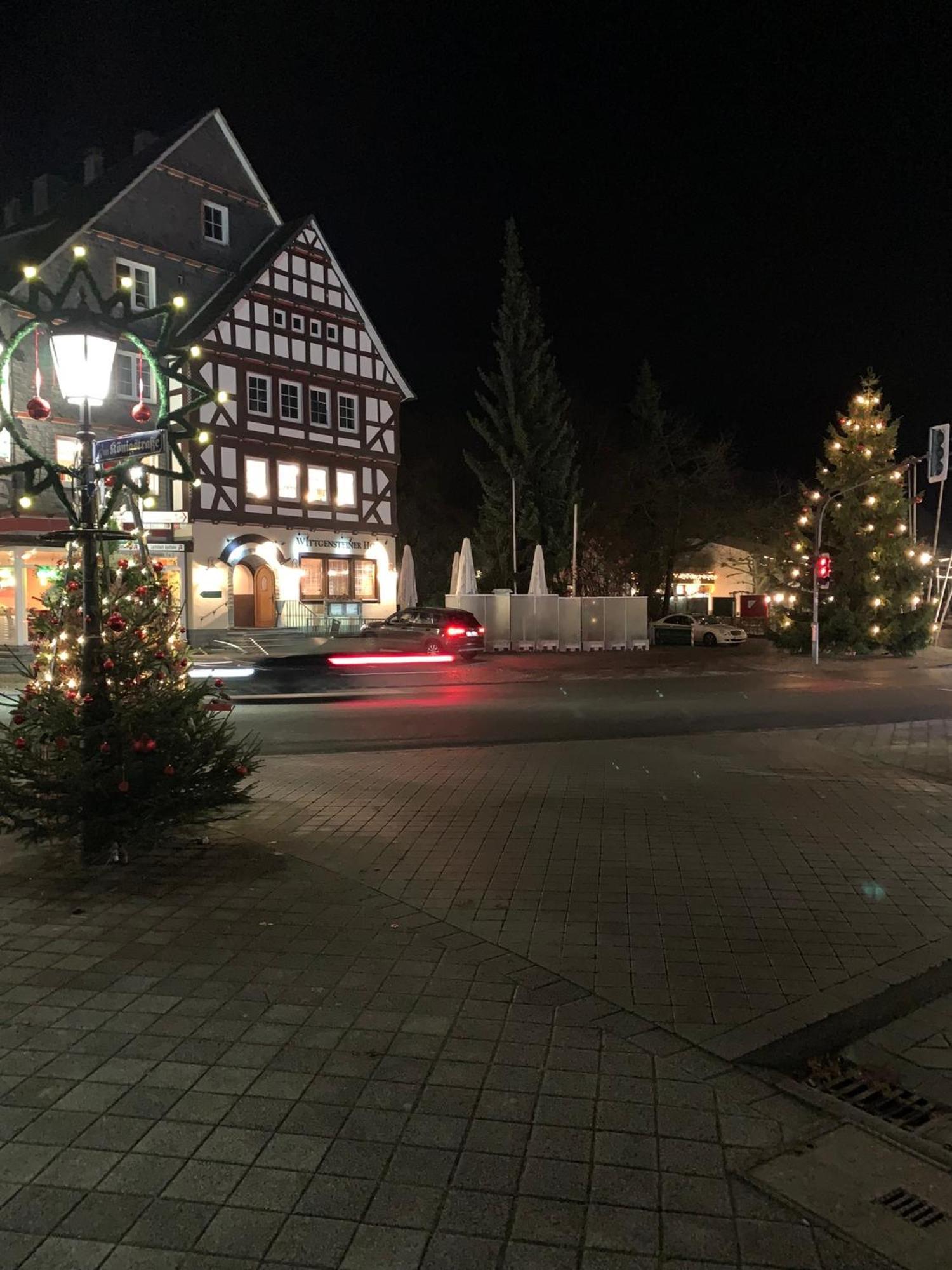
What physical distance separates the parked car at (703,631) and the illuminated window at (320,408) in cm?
1621

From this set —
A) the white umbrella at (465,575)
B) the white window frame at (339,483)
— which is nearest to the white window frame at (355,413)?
the white window frame at (339,483)

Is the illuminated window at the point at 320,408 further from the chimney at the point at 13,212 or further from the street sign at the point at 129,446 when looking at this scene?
the street sign at the point at 129,446

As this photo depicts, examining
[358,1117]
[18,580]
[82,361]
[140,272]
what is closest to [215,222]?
[140,272]

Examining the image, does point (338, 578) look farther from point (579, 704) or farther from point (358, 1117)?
point (358, 1117)

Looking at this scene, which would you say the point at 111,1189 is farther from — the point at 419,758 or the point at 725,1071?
the point at 419,758

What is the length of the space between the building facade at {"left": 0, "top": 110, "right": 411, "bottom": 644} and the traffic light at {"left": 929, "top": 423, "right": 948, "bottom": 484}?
21.0m

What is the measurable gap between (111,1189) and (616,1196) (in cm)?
160

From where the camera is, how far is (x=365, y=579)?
38.4m

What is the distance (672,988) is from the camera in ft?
15.2

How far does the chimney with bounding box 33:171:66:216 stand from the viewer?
3622cm

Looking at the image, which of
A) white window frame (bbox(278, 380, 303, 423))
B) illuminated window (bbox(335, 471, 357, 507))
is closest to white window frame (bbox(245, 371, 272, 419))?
white window frame (bbox(278, 380, 303, 423))

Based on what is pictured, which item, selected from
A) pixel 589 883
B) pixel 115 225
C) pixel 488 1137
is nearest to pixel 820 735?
pixel 589 883

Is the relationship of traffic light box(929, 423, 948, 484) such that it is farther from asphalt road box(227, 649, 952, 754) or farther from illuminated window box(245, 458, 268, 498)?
illuminated window box(245, 458, 268, 498)

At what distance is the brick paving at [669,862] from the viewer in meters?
4.80
